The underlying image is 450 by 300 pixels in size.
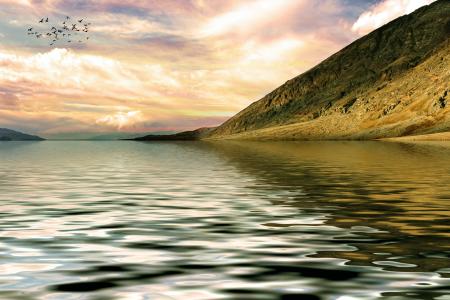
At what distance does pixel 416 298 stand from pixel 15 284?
950cm

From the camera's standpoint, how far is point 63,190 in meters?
46.9

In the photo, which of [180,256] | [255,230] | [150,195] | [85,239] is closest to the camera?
[180,256]

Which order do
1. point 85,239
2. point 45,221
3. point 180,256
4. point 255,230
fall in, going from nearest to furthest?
point 180,256 → point 85,239 → point 255,230 → point 45,221

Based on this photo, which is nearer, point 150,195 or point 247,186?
point 150,195

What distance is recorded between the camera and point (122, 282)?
17.0 meters

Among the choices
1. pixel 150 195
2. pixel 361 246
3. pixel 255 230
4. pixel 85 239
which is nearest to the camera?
pixel 361 246

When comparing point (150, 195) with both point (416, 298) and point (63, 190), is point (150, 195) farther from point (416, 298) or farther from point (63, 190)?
point (416, 298)

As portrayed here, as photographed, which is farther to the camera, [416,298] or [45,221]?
[45,221]

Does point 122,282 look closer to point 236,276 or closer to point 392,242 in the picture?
point 236,276

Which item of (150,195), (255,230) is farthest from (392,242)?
(150,195)

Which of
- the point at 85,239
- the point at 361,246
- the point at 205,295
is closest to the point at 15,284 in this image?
the point at 205,295

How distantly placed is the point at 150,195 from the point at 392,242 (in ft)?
72.0

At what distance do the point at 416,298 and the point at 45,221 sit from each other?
18.7 m

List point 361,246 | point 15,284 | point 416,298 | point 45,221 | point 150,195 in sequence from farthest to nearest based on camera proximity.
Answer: point 150,195, point 45,221, point 361,246, point 15,284, point 416,298
